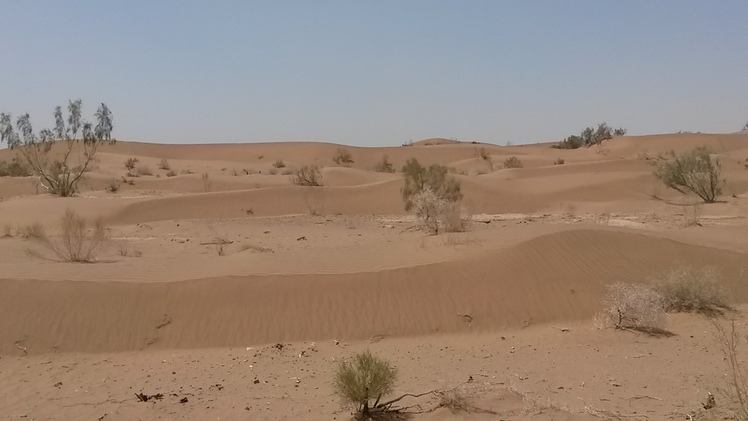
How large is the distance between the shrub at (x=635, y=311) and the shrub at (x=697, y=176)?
59.5 feet

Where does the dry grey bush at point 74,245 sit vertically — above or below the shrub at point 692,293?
above

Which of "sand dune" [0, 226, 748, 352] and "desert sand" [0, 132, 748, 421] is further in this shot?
"sand dune" [0, 226, 748, 352]

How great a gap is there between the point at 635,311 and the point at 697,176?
Result: 62.1ft

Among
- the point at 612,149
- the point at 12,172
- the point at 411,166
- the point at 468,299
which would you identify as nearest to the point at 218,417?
the point at 468,299

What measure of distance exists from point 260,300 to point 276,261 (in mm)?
1870

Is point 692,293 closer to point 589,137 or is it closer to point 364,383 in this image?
point 364,383

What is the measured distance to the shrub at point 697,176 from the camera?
26.5m

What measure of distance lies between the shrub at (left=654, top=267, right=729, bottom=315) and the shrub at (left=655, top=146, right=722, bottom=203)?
1649 centimetres

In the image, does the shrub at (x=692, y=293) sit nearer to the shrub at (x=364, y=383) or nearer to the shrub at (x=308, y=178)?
the shrub at (x=364, y=383)

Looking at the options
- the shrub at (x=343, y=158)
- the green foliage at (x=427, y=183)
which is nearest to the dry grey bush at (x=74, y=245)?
the green foliage at (x=427, y=183)

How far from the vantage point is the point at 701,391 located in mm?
7125

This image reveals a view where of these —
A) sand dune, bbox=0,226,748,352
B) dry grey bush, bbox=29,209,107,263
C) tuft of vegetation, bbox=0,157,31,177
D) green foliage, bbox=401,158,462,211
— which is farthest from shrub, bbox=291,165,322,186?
sand dune, bbox=0,226,748,352

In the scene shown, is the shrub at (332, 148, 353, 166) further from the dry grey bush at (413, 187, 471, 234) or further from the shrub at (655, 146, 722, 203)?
the dry grey bush at (413, 187, 471, 234)

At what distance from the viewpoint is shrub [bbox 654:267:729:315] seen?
11.1 metres
